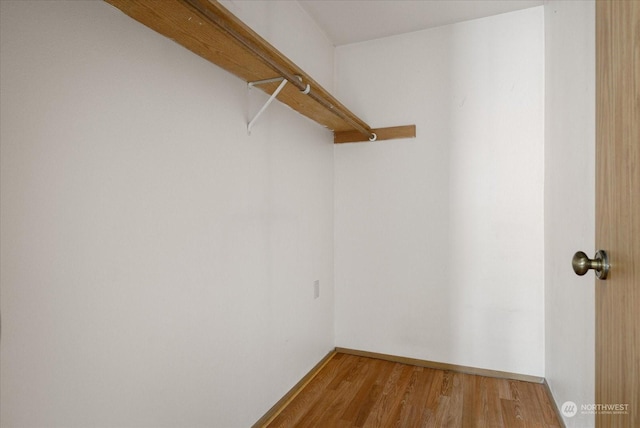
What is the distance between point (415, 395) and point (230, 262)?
1.40m

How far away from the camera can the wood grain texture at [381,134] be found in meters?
2.43

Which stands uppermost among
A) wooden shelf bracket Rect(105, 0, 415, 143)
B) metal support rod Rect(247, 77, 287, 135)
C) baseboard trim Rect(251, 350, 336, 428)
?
wooden shelf bracket Rect(105, 0, 415, 143)

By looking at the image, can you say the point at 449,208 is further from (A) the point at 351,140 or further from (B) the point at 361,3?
(B) the point at 361,3

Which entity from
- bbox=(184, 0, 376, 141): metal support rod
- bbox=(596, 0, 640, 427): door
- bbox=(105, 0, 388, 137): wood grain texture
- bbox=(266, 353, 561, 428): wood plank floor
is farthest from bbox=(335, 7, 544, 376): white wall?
bbox=(596, 0, 640, 427): door

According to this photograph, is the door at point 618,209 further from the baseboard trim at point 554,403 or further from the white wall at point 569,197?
the baseboard trim at point 554,403

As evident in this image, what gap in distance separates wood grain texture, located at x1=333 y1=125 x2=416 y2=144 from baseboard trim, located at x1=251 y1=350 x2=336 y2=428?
1659 mm

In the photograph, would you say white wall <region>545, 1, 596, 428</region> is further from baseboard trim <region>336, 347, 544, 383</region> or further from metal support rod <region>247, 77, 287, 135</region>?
metal support rod <region>247, 77, 287, 135</region>

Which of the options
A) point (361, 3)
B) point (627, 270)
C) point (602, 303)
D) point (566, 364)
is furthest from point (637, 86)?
point (361, 3)

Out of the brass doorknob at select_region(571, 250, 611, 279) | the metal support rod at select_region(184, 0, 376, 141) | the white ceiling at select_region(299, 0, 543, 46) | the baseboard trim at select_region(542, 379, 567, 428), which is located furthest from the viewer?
the white ceiling at select_region(299, 0, 543, 46)

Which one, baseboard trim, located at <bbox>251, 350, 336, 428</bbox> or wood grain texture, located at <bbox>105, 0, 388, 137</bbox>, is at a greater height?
wood grain texture, located at <bbox>105, 0, 388, 137</bbox>

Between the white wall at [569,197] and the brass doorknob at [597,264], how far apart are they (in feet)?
1.88

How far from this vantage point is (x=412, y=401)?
1938 millimetres

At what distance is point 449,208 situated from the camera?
2352 mm

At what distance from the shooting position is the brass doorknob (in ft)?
2.44
